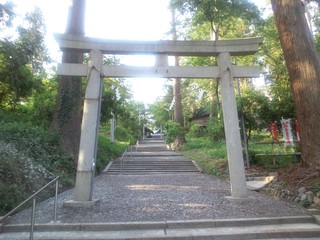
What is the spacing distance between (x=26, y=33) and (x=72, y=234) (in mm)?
12171

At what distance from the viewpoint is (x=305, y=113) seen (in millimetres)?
7969

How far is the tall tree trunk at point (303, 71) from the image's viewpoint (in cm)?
779

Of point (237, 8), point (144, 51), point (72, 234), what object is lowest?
point (72, 234)

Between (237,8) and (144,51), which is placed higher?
(237,8)

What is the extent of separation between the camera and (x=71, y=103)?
12.2 metres

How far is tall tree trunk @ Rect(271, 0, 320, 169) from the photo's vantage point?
7.79 meters

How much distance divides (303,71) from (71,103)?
9151 millimetres

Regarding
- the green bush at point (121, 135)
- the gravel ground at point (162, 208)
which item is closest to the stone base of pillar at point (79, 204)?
the gravel ground at point (162, 208)

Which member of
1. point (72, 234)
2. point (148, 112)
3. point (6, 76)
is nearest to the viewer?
point (72, 234)

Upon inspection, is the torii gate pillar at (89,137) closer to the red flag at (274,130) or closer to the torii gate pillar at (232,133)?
the torii gate pillar at (232,133)

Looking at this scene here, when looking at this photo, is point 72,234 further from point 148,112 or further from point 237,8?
point 148,112

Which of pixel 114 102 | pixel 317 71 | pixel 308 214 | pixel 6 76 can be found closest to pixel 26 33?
pixel 6 76

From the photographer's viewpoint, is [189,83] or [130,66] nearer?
[130,66]

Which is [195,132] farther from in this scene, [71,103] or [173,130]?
[71,103]
